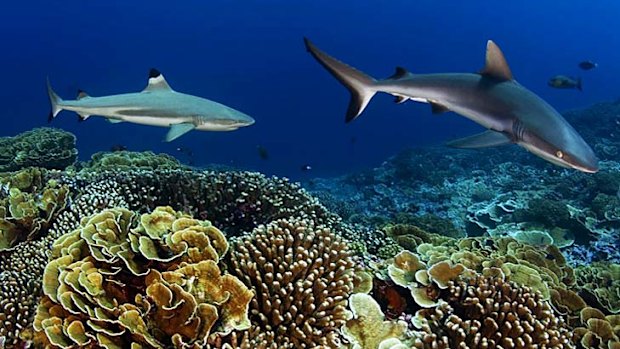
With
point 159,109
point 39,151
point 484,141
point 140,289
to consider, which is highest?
point 484,141

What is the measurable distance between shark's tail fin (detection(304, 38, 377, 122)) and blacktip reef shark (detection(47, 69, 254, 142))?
8.74 feet

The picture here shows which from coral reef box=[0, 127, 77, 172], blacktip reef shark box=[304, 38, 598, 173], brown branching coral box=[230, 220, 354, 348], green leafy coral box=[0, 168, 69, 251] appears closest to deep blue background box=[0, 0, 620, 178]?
A: coral reef box=[0, 127, 77, 172]

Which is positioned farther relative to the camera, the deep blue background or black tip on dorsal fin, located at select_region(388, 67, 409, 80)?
the deep blue background

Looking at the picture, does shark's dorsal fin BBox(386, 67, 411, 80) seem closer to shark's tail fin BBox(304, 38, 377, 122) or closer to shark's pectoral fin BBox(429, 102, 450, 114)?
shark's tail fin BBox(304, 38, 377, 122)

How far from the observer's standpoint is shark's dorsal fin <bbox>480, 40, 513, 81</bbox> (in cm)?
477

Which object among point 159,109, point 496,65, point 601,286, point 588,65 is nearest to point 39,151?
point 159,109

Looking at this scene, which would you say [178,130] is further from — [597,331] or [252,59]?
[252,59]

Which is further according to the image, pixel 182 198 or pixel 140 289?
pixel 182 198

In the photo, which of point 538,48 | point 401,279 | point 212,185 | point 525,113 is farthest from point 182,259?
point 538,48

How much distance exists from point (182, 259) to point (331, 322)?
3.92ft

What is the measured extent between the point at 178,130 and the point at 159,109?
450mm

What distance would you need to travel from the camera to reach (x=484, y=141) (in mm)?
4879

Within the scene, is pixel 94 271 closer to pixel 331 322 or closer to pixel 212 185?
pixel 331 322

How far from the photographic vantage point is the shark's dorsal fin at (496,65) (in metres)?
4.77
